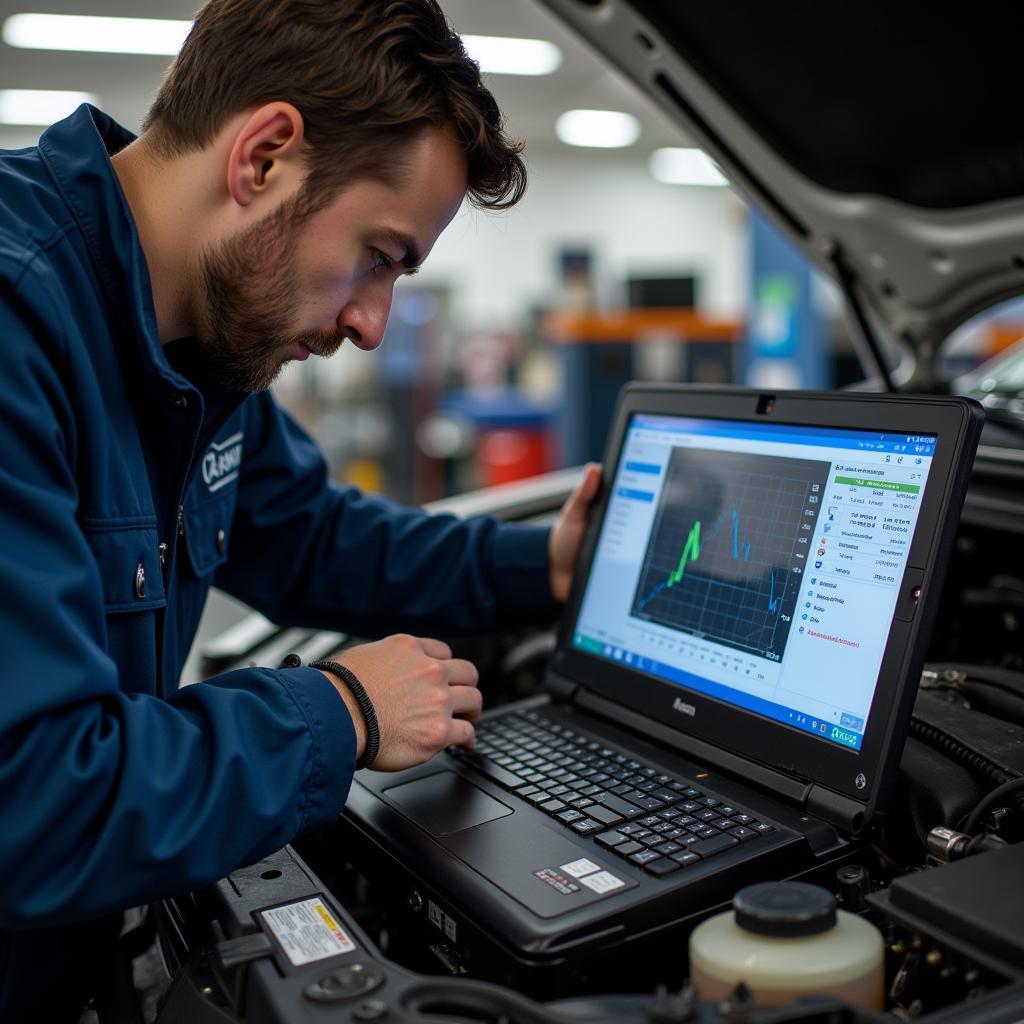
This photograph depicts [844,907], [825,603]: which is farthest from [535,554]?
[844,907]

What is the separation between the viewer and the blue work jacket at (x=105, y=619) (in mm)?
610

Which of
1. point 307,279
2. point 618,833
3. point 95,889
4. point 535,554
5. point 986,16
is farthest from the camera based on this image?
point 535,554

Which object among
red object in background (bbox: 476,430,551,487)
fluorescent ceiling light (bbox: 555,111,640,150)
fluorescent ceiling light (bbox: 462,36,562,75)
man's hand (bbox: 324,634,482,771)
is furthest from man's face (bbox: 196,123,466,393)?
fluorescent ceiling light (bbox: 555,111,640,150)

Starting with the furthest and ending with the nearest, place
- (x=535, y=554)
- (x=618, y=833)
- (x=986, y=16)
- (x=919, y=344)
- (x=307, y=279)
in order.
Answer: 1. (x=919, y=344)
2. (x=535, y=554)
3. (x=986, y=16)
4. (x=307, y=279)
5. (x=618, y=833)

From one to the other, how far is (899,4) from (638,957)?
856mm

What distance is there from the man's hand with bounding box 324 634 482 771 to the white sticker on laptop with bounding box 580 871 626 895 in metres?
0.17

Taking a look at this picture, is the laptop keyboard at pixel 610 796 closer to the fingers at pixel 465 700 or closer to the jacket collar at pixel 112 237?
the fingers at pixel 465 700

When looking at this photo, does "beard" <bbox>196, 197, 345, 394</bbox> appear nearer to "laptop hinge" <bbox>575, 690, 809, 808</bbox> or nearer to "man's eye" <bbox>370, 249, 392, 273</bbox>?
"man's eye" <bbox>370, 249, 392, 273</bbox>

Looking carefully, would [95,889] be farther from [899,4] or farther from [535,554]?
[899,4]

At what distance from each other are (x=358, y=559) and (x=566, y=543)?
0.79 feet

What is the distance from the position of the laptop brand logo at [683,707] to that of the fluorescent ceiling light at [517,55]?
5.36 m

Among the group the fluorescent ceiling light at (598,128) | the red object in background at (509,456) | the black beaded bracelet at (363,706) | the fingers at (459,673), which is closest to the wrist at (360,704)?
the black beaded bracelet at (363,706)

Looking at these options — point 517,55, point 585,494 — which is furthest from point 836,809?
point 517,55

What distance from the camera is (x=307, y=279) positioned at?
2.75 ft
